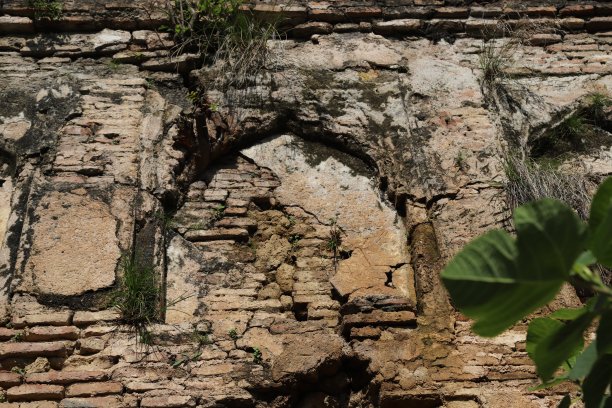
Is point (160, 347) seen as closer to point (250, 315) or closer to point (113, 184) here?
point (250, 315)

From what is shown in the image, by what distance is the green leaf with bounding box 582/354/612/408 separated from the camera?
61.6 inches

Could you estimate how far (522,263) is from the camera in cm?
137

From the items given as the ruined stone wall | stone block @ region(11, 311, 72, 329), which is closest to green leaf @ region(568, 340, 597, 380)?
the ruined stone wall

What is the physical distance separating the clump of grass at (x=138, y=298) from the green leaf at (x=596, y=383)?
→ 97.6 inches

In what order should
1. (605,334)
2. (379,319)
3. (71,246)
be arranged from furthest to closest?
(71,246) → (379,319) → (605,334)

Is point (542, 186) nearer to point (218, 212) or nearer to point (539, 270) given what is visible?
point (218, 212)

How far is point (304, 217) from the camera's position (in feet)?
14.6

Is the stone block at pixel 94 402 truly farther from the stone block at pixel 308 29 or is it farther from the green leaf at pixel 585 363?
the stone block at pixel 308 29

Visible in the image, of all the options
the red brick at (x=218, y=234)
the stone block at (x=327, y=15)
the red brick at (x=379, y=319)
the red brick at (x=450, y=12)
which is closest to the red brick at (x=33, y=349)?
the red brick at (x=218, y=234)

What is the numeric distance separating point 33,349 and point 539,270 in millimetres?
2816

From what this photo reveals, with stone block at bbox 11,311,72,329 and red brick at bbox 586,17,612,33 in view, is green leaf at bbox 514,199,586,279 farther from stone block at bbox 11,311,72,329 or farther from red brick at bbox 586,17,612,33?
red brick at bbox 586,17,612,33

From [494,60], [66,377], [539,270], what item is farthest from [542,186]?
[539,270]

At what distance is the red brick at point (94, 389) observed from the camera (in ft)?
11.4

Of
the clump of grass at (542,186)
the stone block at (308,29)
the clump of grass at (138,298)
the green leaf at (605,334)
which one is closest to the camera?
the green leaf at (605,334)
